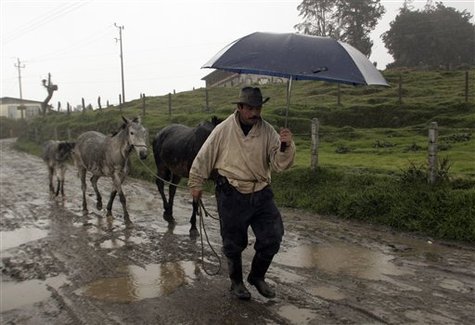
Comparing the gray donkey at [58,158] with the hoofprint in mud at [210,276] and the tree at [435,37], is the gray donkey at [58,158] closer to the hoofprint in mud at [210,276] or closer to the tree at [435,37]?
the hoofprint in mud at [210,276]

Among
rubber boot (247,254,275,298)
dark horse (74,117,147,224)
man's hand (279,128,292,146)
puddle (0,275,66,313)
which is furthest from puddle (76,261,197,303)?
dark horse (74,117,147,224)

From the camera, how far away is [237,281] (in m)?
4.89

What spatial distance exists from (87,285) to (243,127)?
2.69 metres

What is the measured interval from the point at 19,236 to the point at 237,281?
485cm

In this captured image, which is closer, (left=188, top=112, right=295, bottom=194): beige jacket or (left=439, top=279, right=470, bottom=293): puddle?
(left=188, top=112, right=295, bottom=194): beige jacket

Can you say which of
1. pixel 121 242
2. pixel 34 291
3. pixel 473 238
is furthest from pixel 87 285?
pixel 473 238

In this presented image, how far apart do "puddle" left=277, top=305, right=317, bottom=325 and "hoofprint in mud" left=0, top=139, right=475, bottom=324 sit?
19mm

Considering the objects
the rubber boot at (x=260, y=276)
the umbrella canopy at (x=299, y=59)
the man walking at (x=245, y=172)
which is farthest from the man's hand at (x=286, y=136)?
the rubber boot at (x=260, y=276)

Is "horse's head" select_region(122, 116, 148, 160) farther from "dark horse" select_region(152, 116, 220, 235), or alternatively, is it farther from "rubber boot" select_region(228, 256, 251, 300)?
"rubber boot" select_region(228, 256, 251, 300)

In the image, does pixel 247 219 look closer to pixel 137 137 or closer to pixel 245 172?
pixel 245 172

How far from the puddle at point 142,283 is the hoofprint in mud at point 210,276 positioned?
1 cm

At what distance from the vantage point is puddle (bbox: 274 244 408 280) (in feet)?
18.9

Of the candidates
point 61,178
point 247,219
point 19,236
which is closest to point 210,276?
point 247,219

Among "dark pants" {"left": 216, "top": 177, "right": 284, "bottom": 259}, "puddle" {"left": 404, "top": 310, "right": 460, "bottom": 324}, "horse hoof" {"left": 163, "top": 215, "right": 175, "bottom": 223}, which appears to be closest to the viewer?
"puddle" {"left": 404, "top": 310, "right": 460, "bottom": 324}
